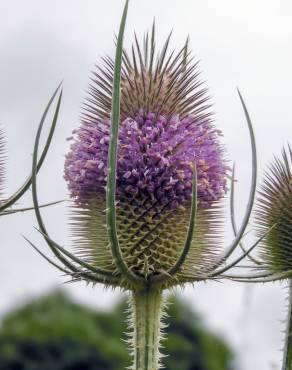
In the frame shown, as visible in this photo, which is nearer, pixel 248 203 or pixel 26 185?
pixel 248 203

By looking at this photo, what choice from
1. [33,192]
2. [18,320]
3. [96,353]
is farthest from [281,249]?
[18,320]

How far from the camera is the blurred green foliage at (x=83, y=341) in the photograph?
49281 millimetres

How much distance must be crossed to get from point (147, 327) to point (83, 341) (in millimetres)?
45180

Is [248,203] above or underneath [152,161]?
underneath

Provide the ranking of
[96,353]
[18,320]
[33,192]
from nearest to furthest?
[33,192] < [96,353] < [18,320]

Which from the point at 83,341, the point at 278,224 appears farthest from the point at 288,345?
the point at 83,341

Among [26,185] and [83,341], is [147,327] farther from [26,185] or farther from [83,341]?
[83,341]

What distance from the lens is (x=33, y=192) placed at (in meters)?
4.70

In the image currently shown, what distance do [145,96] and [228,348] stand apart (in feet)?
177

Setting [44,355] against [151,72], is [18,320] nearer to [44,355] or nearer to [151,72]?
[44,355]

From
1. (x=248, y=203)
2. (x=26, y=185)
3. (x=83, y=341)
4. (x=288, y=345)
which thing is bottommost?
(x=83, y=341)

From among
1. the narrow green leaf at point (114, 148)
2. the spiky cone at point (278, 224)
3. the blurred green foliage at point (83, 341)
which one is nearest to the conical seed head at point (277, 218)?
the spiky cone at point (278, 224)

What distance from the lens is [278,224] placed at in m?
6.01

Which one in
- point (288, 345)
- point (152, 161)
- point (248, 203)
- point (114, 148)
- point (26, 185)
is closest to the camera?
point (114, 148)
